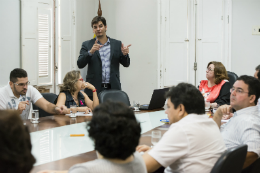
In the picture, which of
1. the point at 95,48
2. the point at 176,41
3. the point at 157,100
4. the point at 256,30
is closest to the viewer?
the point at 157,100

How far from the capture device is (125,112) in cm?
113

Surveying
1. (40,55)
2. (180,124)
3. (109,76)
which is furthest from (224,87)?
(40,55)

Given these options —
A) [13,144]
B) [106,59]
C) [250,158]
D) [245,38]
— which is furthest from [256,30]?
[13,144]

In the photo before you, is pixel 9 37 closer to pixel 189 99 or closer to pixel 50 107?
pixel 50 107

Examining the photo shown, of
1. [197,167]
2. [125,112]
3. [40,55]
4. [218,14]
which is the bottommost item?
[197,167]

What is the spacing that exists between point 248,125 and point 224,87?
Result: 2052 mm

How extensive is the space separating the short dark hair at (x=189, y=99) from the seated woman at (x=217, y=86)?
2.22 meters

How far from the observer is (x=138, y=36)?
6.08 meters

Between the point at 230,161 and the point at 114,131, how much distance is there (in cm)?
63

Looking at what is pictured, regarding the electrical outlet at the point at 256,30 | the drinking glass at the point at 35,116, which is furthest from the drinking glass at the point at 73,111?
the electrical outlet at the point at 256,30

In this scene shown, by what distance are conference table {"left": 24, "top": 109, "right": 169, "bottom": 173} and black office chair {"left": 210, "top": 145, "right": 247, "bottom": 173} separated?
615 millimetres

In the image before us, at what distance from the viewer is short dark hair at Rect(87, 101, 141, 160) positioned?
3.62ft

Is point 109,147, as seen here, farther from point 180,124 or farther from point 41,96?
point 41,96

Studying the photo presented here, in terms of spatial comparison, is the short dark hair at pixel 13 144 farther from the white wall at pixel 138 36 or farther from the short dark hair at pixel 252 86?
the white wall at pixel 138 36
